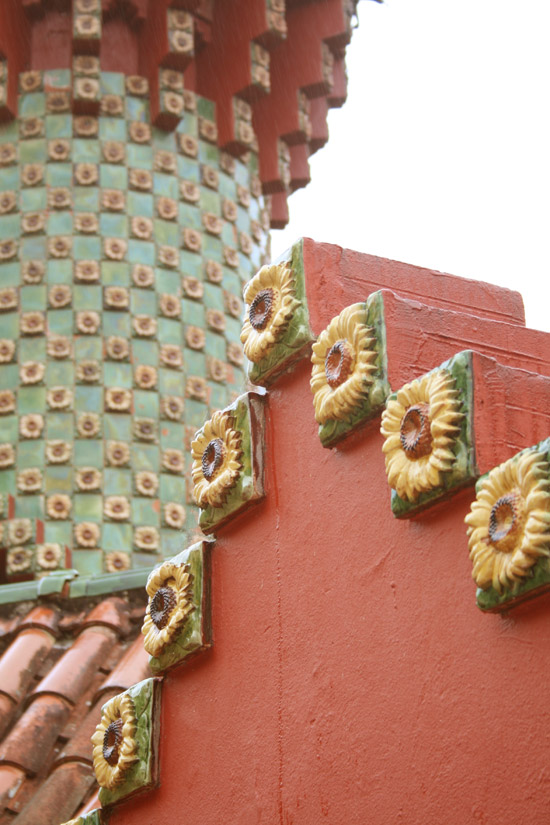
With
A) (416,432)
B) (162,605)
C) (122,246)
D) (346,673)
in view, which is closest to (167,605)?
(162,605)

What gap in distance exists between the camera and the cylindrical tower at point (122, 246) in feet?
23.2

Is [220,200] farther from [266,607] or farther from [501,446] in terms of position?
[501,446]

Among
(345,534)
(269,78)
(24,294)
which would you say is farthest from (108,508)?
(345,534)

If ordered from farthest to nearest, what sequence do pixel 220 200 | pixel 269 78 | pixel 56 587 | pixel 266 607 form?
pixel 269 78, pixel 220 200, pixel 56 587, pixel 266 607

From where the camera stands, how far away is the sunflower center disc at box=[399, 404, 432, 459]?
2547 millimetres

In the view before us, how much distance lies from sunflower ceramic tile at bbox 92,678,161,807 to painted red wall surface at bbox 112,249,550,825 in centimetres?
3

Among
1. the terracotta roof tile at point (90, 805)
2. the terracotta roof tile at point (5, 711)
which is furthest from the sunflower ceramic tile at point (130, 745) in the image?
the terracotta roof tile at point (5, 711)

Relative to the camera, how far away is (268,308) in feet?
10.5

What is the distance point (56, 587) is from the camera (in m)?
5.55

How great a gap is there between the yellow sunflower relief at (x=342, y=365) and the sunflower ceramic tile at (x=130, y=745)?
82cm

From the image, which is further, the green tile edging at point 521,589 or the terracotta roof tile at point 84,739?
the terracotta roof tile at point 84,739

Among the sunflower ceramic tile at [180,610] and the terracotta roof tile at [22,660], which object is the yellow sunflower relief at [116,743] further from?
the terracotta roof tile at [22,660]

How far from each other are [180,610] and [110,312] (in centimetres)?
441

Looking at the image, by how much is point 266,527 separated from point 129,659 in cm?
189
